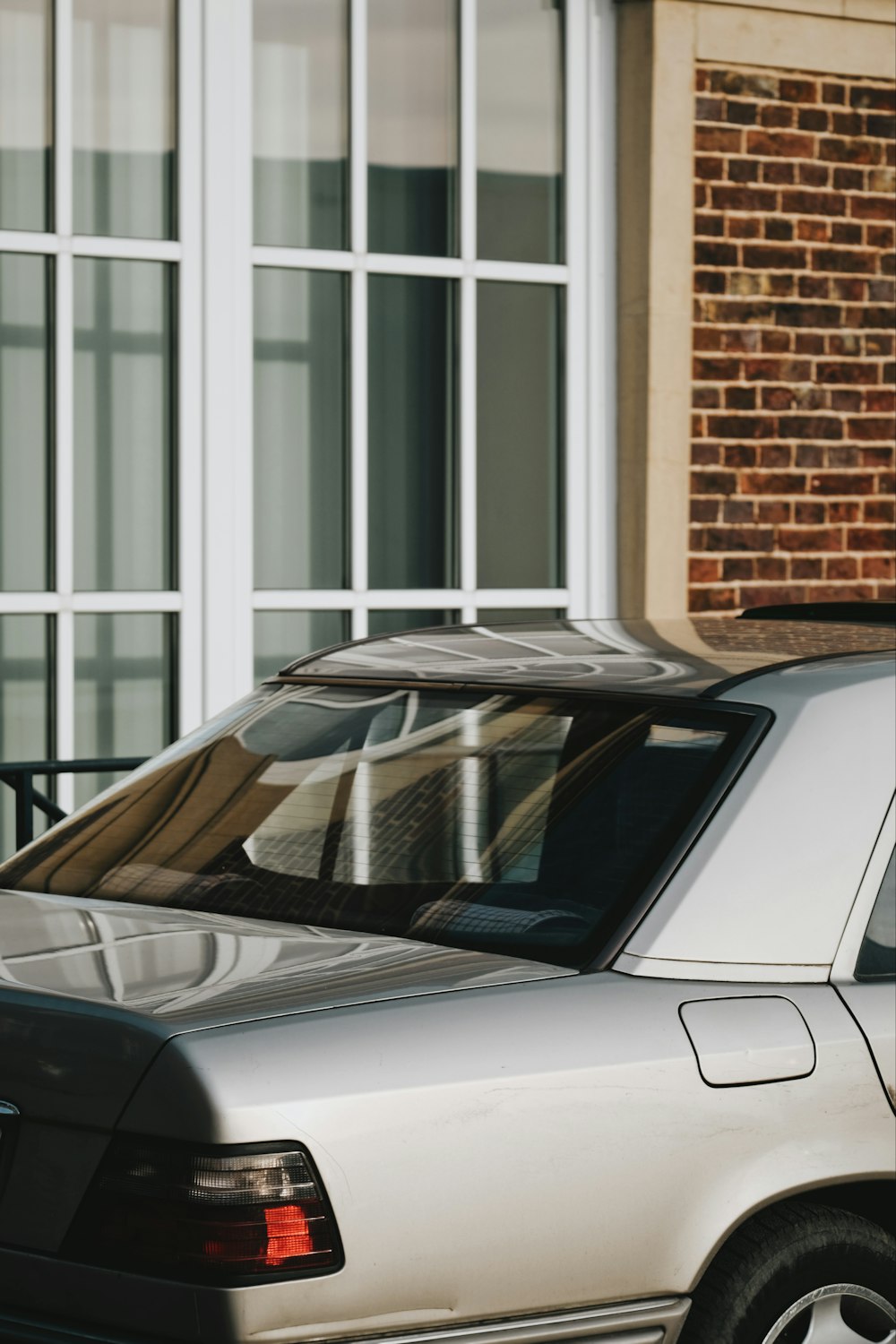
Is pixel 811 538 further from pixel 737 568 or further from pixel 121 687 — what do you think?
pixel 121 687

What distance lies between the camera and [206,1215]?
2.21 m

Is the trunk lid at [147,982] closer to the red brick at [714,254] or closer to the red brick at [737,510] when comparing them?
the red brick at [737,510]

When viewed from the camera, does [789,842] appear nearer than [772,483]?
→ Yes

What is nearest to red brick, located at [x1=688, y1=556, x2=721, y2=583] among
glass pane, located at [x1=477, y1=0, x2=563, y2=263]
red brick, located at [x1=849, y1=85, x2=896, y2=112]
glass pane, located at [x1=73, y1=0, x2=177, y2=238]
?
glass pane, located at [x1=477, y1=0, x2=563, y2=263]

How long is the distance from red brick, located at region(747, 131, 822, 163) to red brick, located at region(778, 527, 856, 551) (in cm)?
146

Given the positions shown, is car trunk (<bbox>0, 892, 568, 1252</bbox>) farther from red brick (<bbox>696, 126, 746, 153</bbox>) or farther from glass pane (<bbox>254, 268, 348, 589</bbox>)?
red brick (<bbox>696, 126, 746, 153</bbox>)

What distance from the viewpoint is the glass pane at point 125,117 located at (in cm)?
684

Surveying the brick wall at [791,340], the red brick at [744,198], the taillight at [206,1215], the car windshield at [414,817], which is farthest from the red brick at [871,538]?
the taillight at [206,1215]

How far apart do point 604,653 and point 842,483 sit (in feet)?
15.0

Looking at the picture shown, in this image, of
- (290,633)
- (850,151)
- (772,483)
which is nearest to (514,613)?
(290,633)

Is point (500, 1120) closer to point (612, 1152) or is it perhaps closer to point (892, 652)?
point (612, 1152)

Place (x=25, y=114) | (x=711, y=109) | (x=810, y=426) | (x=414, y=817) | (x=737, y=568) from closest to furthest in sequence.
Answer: (x=414, y=817) < (x=25, y=114) < (x=711, y=109) < (x=737, y=568) < (x=810, y=426)

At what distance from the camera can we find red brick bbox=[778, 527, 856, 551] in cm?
757

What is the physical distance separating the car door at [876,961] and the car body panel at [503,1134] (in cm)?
11
